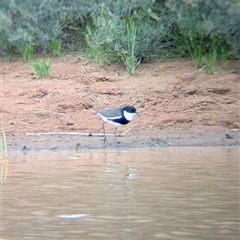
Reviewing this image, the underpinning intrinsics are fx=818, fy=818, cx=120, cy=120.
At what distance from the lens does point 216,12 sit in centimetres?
1359

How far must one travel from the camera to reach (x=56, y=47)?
16.3m

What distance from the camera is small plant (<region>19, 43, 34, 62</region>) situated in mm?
15736

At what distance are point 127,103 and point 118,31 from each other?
1935mm

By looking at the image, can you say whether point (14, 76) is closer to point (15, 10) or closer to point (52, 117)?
point (15, 10)

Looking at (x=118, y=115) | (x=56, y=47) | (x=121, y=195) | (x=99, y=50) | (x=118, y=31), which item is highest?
(x=118, y=31)

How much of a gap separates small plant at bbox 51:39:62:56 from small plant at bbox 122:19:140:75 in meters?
1.51

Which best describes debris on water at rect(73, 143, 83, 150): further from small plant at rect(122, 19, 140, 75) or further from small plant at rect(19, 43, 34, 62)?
small plant at rect(19, 43, 34, 62)

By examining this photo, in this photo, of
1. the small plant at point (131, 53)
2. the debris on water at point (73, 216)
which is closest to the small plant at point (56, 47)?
the small plant at point (131, 53)

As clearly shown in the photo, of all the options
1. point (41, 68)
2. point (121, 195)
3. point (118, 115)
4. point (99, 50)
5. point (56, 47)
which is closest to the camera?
point (121, 195)

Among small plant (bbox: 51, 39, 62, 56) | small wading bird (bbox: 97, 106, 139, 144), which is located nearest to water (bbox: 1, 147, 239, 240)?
small wading bird (bbox: 97, 106, 139, 144)

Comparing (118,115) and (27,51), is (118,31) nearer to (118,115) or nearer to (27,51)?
(27,51)

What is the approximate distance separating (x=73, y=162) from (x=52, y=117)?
2949 millimetres

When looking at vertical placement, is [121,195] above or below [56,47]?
below

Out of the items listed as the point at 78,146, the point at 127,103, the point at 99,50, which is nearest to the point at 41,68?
the point at 99,50
